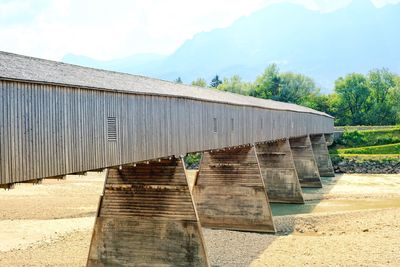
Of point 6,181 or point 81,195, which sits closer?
point 6,181

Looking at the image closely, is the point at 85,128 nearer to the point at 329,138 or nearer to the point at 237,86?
the point at 329,138

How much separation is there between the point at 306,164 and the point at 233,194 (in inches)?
743

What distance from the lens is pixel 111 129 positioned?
1412cm

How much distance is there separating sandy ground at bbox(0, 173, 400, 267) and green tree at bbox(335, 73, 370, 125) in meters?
42.0

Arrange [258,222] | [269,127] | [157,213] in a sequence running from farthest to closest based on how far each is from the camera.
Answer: [269,127] → [258,222] → [157,213]

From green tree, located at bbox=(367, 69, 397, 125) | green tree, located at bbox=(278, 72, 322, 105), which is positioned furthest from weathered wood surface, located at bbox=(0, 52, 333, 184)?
green tree, located at bbox=(278, 72, 322, 105)

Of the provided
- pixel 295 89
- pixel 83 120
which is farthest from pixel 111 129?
pixel 295 89

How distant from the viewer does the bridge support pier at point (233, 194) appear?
83.7 feet

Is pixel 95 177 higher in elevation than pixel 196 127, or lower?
lower

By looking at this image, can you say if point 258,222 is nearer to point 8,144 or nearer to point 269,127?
point 269,127

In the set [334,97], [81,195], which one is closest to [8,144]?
[81,195]

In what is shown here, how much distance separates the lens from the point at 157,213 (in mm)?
17297

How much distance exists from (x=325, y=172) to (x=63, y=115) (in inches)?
1653

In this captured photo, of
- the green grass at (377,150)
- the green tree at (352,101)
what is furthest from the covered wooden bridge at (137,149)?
the green tree at (352,101)
